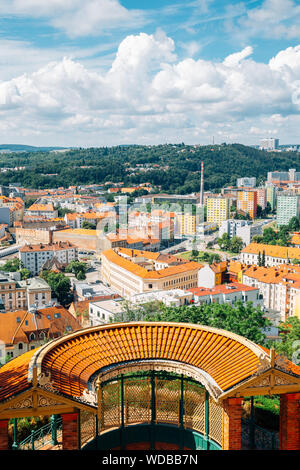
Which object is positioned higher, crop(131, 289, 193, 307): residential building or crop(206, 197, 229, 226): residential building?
crop(206, 197, 229, 226): residential building

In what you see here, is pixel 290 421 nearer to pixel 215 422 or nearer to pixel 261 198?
pixel 215 422

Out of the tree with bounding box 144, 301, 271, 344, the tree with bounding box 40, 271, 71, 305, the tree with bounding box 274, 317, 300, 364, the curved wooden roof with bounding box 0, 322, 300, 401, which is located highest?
the curved wooden roof with bounding box 0, 322, 300, 401

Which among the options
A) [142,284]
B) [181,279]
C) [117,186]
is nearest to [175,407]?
[142,284]

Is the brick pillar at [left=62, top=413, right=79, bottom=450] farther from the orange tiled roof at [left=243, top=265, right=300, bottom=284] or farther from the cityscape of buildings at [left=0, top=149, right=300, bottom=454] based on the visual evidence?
the orange tiled roof at [left=243, top=265, right=300, bottom=284]

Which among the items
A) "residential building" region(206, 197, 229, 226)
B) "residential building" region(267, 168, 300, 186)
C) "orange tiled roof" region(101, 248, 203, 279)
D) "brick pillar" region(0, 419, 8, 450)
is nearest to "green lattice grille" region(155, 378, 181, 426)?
"brick pillar" region(0, 419, 8, 450)

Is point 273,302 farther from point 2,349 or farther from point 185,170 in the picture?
point 185,170
